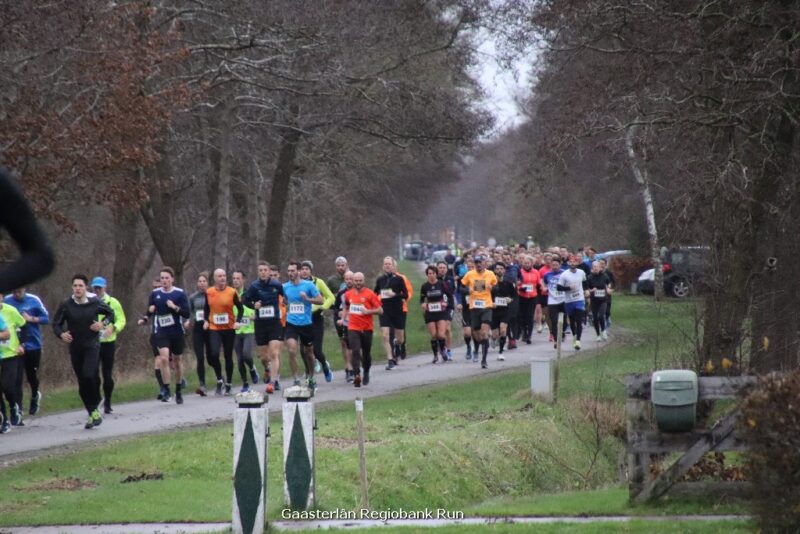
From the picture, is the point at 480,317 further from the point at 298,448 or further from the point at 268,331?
the point at 298,448

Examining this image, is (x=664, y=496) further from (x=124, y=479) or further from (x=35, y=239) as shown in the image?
(x=35, y=239)

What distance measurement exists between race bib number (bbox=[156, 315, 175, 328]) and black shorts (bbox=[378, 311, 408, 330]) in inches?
242

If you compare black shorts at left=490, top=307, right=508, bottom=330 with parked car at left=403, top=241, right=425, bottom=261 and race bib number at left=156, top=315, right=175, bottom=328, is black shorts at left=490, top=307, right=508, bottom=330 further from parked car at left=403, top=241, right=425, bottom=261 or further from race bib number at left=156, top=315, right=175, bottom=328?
parked car at left=403, top=241, right=425, bottom=261

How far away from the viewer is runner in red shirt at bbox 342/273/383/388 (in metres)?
22.2

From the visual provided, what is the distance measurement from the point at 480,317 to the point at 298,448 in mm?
16024

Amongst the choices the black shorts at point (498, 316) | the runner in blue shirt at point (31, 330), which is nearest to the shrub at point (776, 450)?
the runner in blue shirt at point (31, 330)

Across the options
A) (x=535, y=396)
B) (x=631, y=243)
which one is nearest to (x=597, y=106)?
(x=535, y=396)

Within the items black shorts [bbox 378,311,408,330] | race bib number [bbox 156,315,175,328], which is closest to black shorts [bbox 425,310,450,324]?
black shorts [bbox 378,311,408,330]

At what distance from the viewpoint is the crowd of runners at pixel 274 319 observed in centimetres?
1784

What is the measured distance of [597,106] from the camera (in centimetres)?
1820

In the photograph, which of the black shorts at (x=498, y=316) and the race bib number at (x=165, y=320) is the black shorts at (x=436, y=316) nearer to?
the black shorts at (x=498, y=316)

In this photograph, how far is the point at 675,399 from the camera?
31.1 ft

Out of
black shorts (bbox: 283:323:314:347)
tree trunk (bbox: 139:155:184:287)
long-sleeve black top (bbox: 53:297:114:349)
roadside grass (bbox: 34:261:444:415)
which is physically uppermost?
tree trunk (bbox: 139:155:184:287)

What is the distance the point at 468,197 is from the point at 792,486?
389 ft
